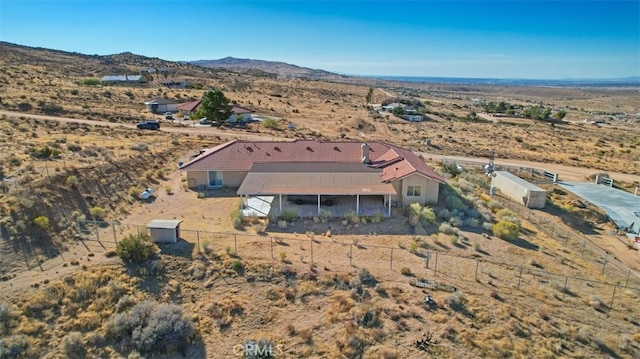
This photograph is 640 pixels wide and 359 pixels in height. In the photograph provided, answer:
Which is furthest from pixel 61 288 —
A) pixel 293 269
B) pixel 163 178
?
pixel 163 178

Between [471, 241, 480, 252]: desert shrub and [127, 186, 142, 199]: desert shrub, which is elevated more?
[127, 186, 142, 199]: desert shrub

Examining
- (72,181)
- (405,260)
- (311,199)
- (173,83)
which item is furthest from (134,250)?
(173,83)

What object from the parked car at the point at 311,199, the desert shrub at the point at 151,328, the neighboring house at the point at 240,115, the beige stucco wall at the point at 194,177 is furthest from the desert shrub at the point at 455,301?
the neighboring house at the point at 240,115

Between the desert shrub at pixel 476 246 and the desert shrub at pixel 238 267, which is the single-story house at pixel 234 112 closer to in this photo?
the desert shrub at pixel 238 267

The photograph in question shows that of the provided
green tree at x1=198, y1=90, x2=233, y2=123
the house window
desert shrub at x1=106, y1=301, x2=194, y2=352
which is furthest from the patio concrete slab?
green tree at x1=198, y1=90, x2=233, y2=123

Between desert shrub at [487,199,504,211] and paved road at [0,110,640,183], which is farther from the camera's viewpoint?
paved road at [0,110,640,183]

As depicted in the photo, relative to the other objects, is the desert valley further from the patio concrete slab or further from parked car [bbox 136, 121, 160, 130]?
parked car [bbox 136, 121, 160, 130]

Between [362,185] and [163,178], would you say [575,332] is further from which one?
[163,178]
